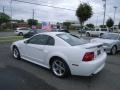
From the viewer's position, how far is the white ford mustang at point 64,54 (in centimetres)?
476

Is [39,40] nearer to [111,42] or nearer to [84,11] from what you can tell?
[111,42]

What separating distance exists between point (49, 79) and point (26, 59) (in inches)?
80.6

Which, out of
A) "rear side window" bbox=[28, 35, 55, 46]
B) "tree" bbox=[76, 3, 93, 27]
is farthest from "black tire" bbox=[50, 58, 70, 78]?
"tree" bbox=[76, 3, 93, 27]

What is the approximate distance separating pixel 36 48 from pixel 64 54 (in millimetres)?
1477

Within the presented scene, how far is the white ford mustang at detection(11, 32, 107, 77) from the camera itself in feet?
15.6

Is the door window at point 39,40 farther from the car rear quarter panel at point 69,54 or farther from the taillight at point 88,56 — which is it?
the taillight at point 88,56

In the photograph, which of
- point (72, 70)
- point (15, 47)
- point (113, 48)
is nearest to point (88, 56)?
Result: point (72, 70)

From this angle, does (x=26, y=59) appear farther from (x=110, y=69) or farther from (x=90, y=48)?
(x=110, y=69)

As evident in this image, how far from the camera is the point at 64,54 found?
5016 mm

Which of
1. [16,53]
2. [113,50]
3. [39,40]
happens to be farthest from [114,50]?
[16,53]

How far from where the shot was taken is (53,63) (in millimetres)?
5449

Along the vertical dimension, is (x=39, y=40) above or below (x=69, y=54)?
above

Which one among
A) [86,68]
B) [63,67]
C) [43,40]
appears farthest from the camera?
[43,40]

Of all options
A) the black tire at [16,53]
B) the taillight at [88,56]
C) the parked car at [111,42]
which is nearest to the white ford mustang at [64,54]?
the taillight at [88,56]
